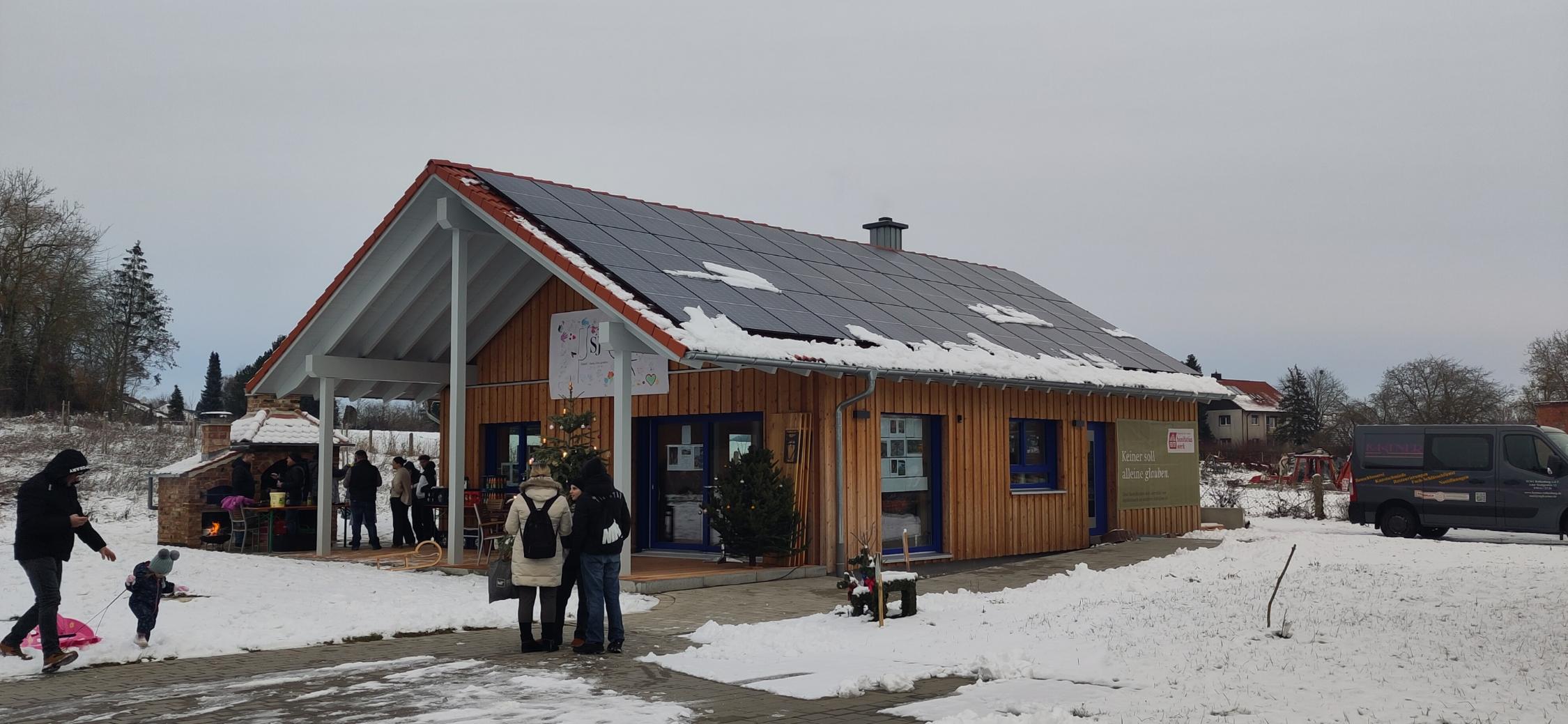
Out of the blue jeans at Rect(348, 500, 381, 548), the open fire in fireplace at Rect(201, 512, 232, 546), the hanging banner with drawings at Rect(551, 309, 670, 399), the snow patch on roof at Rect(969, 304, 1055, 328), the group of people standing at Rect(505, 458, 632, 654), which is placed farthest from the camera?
the snow patch on roof at Rect(969, 304, 1055, 328)

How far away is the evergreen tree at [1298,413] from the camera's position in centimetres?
6222

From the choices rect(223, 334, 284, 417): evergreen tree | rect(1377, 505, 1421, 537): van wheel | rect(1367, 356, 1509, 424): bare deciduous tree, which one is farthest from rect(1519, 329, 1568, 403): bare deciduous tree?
rect(223, 334, 284, 417): evergreen tree

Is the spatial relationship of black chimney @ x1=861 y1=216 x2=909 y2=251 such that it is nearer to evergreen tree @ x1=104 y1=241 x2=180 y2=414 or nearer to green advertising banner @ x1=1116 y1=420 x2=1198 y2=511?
green advertising banner @ x1=1116 y1=420 x2=1198 y2=511

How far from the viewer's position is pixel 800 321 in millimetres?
15141

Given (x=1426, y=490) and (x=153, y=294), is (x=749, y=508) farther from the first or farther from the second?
(x=153, y=294)

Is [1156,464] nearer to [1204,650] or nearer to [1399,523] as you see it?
[1399,523]

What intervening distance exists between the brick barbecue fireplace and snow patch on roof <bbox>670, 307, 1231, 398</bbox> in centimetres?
895

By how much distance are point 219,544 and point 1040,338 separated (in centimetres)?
1277

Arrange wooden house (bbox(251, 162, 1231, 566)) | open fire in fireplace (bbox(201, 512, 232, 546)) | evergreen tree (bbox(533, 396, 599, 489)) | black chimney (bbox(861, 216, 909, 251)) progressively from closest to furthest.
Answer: evergreen tree (bbox(533, 396, 599, 489)) → wooden house (bbox(251, 162, 1231, 566)) → open fire in fireplace (bbox(201, 512, 232, 546)) → black chimney (bbox(861, 216, 909, 251))

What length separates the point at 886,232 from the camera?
2392 centimetres

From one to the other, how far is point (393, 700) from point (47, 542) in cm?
323

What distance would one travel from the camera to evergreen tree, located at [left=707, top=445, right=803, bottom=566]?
1455cm

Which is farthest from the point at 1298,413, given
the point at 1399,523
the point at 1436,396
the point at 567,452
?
the point at 567,452

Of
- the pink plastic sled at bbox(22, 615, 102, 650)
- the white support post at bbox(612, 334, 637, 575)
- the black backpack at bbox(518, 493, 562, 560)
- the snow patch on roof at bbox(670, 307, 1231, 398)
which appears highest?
the snow patch on roof at bbox(670, 307, 1231, 398)
